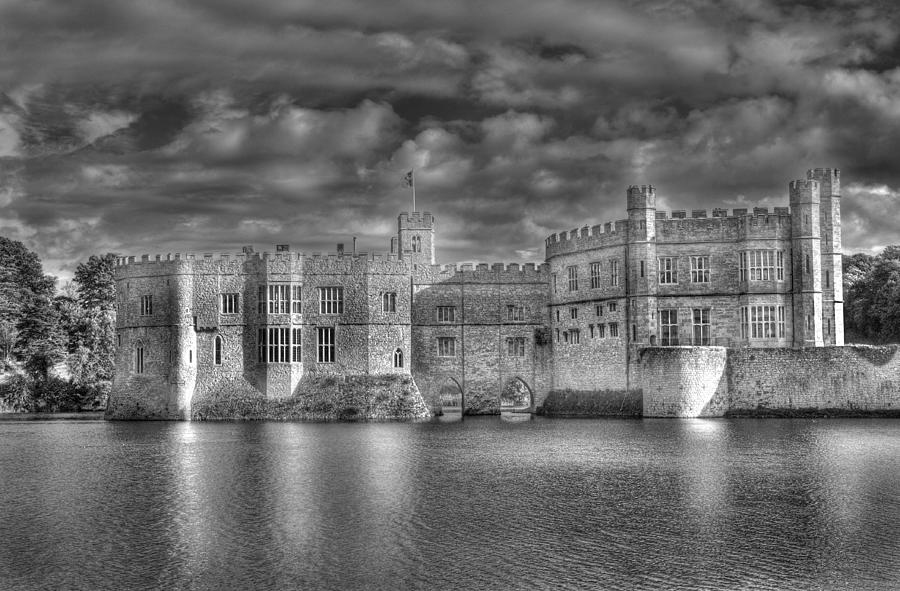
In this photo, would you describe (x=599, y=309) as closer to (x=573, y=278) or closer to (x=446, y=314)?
(x=573, y=278)

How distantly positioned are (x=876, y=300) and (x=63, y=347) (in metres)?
68.1

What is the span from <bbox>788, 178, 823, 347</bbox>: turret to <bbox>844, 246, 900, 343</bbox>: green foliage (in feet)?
78.7

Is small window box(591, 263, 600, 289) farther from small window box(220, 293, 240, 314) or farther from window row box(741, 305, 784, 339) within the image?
small window box(220, 293, 240, 314)

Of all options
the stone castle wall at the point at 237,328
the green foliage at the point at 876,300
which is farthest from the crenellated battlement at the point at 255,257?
the green foliage at the point at 876,300

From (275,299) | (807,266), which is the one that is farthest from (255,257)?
(807,266)

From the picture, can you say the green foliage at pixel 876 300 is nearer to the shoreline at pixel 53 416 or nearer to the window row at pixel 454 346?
the window row at pixel 454 346

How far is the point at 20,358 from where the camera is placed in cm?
8619

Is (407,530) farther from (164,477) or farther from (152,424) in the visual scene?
(152,424)

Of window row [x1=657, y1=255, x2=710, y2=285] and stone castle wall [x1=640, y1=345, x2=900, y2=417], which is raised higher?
window row [x1=657, y1=255, x2=710, y2=285]

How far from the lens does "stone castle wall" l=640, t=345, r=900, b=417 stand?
191ft

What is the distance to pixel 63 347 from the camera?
85.4 metres

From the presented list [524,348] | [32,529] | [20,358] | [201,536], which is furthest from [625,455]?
[20,358]

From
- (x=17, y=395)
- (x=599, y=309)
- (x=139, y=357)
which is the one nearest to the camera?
(x=599, y=309)

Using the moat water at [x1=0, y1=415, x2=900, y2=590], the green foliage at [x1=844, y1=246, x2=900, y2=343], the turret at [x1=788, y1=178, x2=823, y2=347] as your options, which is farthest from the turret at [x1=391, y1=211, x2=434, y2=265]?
the moat water at [x1=0, y1=415, x2=900, y2=590]
